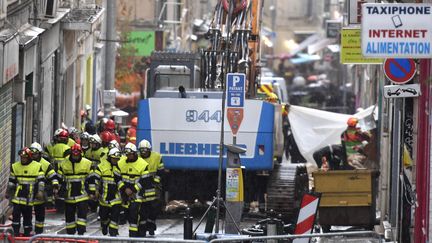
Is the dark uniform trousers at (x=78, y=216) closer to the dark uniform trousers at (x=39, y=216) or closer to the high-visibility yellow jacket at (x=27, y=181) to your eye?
the dark uniform trousers at (x=39, y=216)

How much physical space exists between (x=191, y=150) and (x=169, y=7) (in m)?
32.7

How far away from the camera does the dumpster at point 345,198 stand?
24953 millimetres

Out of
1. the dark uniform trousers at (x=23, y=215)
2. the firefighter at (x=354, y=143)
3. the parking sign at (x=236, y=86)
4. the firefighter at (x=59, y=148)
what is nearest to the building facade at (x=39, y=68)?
the firefighter at (x=59, y=148)

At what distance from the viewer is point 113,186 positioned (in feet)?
78.4

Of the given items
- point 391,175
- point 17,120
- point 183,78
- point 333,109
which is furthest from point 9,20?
point 333,109

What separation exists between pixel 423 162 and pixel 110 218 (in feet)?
20.2

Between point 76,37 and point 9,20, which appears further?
point 76,37

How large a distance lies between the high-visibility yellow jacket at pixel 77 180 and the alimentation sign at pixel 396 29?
8.72 m

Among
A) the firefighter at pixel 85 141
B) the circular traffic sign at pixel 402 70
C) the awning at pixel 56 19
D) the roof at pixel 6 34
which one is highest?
the awning at pixel 56 19

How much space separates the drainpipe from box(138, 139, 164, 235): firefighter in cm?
496

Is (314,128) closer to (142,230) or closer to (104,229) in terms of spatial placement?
(104,229)

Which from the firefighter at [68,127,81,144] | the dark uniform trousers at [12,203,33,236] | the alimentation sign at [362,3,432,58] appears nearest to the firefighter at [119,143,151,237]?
the dark uniform trousers at [12,203,33,236]

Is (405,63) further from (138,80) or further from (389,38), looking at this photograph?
(138,80)

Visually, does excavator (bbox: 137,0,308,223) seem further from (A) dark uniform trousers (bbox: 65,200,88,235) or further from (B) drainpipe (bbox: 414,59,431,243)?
(B) drainpipe (bbox: 414,59,431,243)
